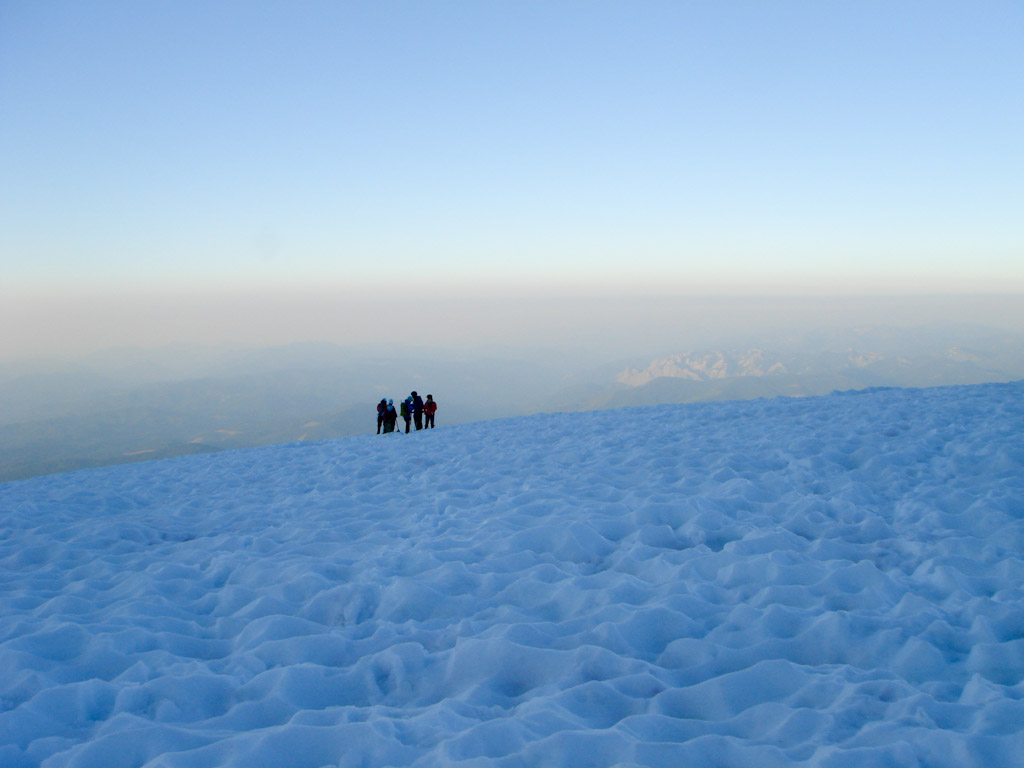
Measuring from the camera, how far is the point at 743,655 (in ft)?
15.7

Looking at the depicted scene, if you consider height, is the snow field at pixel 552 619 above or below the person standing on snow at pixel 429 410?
above

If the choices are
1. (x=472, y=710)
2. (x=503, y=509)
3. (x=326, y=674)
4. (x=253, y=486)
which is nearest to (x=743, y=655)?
(x=472, y=710)

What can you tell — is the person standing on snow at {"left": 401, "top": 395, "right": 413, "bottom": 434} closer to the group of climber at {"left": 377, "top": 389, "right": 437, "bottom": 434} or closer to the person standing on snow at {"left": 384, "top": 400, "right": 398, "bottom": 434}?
the group of climber at {"left": 377, "top": 389, "right": 437, "bottom": 434}

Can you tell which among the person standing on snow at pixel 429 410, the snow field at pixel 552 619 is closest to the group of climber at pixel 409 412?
the person standing on snow at pixel 429 410

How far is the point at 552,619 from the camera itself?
571 cm

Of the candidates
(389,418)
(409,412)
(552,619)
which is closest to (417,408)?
(409,412)

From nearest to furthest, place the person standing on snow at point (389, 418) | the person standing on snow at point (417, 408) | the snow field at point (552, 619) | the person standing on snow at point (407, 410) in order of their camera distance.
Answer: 1. the snow field at point (552, 619)
2. the person standing on snow at point (407, 410)
3. the person standing on snow at point (417, 408)
4. the person standing on snow at point (389, 418)

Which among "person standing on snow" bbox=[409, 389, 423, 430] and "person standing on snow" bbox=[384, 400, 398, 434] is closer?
"person standing on snow" bbox=[409, 389, 423, 430]

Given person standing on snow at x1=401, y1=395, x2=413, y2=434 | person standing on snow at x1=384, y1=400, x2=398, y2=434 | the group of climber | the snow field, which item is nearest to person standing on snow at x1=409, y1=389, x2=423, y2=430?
the group of climber

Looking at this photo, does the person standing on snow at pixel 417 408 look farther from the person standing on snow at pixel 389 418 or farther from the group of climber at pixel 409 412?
the person standing on snow at pixel 389 418

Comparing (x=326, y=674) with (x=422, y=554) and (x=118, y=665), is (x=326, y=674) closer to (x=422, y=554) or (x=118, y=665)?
(x=118, y=665)

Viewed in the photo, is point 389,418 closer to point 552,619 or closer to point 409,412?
point 409,412

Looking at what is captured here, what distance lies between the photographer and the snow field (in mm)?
3754

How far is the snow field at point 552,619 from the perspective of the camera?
148 inches
